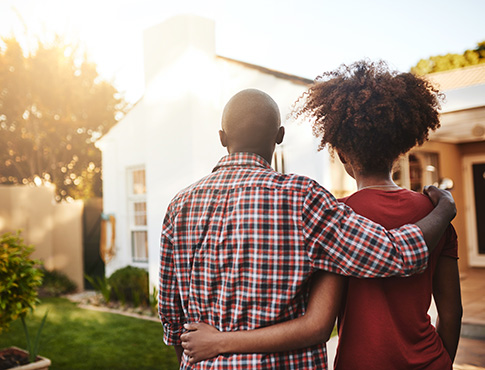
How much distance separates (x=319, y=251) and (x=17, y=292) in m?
3.58

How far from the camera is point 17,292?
412 centimetres

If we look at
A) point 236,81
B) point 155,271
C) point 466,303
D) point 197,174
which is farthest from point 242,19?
point 466,303

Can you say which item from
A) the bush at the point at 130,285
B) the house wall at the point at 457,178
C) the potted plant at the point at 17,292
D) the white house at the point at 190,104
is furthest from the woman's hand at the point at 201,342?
the house wall at the point at 457,178

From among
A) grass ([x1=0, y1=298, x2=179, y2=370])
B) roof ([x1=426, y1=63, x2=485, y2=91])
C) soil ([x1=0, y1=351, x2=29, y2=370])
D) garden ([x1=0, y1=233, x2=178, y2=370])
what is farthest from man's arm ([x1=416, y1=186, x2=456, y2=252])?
roof ([x1=426, y1=63, x2=485, y2=91])

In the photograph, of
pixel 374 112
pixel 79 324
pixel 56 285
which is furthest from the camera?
pixel 56 285

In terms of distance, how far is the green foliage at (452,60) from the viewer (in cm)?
1753

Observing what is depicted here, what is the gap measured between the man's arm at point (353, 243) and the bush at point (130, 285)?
7.25 m

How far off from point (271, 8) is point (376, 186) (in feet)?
34.4

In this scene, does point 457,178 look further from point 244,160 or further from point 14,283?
point 244,160

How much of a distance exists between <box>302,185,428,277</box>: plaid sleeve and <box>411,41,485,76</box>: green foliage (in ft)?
58.1

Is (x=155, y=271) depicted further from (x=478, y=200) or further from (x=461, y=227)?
(x=478, y=200)

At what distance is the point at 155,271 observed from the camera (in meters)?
7.89

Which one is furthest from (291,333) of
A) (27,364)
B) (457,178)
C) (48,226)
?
(48,226)

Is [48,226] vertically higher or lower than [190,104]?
lower
